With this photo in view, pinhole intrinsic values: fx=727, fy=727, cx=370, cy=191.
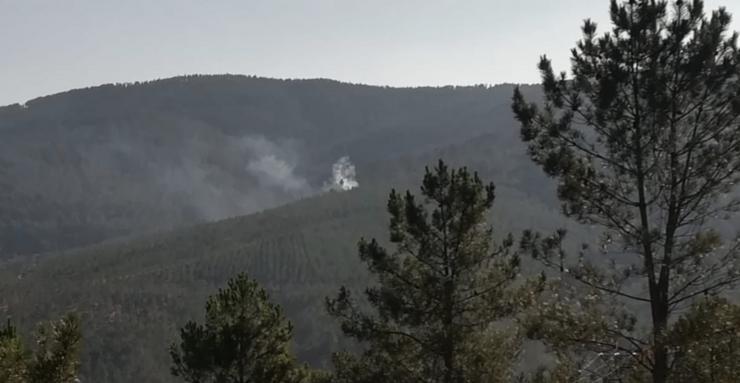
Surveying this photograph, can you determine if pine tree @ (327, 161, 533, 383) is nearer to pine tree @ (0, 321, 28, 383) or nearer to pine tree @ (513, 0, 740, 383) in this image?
pine tree @ (513, 0, 740, 383)

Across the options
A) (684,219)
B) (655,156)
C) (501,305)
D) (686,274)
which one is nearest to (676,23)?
(655,156)

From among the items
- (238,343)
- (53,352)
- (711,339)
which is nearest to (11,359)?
(53,352)

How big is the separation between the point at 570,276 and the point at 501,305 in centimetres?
367

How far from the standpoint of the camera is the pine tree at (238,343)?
22.6 metres

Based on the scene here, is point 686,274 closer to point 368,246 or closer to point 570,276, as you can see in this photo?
point 570,276

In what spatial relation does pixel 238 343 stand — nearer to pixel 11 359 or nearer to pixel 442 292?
pixel 442 292

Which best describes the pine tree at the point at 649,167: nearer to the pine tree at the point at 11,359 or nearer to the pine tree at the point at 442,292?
the pine tree at the point at 442,292

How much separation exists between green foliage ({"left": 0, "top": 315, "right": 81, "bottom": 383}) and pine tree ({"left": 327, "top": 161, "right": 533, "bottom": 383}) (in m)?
7.19

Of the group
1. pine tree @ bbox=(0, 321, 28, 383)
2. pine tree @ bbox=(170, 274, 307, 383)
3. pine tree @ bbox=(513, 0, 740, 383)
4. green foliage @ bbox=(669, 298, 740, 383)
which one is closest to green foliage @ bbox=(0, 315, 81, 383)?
pine tree @ bbox=(0, 321, 28, 383)

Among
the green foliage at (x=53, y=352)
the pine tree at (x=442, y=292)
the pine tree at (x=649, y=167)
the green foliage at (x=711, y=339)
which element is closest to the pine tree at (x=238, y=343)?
the pine tree at (x=442, y=292)

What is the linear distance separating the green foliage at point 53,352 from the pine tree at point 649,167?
1010 cm

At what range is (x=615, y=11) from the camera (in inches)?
615

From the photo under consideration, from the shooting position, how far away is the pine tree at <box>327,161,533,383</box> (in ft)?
64.2

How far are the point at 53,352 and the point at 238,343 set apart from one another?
7.96m
